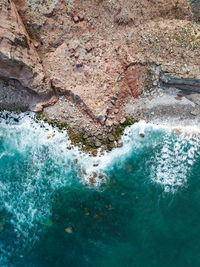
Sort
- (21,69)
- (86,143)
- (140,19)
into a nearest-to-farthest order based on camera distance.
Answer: (21,69), (140,19), (86,143)

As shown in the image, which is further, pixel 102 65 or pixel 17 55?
pixel 102 65

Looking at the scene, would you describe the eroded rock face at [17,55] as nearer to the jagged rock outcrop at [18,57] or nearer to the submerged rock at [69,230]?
the jagged rock outcrop at [18,57]

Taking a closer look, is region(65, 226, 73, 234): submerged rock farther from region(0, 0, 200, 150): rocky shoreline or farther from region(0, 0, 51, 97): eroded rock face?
region(0, 0, 51, 97): eroded rock face

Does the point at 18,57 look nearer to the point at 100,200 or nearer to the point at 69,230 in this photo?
the point at 100,200

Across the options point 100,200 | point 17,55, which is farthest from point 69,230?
point 17,55

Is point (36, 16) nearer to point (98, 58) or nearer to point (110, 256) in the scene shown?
point (98, 58)

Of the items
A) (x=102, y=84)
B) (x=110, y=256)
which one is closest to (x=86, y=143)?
(x=102, y=84)
